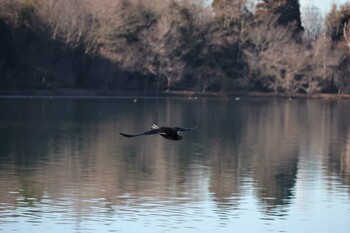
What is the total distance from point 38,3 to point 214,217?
4799cm

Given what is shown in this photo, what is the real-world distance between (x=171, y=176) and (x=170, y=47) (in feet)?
151

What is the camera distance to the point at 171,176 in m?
23.4

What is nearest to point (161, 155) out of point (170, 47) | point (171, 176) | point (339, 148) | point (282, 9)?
point (171, 176)

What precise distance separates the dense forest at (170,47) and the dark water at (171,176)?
62.3 ft

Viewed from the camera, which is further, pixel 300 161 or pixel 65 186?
pixel 300 161

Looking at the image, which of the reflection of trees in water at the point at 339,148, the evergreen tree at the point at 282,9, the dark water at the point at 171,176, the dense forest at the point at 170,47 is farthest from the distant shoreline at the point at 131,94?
the reflection of trees in water at the point at 339,148

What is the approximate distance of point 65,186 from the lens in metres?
21.1

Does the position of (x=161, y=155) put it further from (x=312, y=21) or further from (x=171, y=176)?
(x=312, y=21)

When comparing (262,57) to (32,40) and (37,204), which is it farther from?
(37,204)

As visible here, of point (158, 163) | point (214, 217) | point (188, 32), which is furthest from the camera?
point (188, 32)

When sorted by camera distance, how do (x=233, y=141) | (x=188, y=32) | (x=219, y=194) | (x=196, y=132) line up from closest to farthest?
(x=219, y=194)
(x=233, y=141)
(x=196, y=132)
(x=188, y=32)

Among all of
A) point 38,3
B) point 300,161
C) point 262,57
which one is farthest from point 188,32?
point 300,161

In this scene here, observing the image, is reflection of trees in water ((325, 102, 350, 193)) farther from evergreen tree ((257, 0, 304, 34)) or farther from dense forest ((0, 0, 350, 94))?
evergreen tree ((257, 0, 304, 34))

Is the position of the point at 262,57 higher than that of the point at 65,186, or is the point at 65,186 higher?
the point at 262,57
